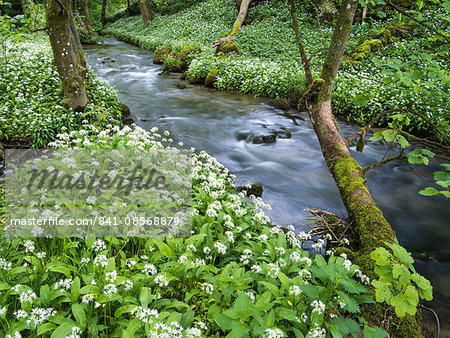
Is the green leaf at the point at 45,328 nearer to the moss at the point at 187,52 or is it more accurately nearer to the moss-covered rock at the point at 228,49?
the moss at the point at 187,52

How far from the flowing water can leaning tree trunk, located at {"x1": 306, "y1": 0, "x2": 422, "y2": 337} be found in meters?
0.53

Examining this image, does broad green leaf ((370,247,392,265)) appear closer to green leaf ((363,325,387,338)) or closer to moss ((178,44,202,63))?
green leaf ((363,325,387,338))

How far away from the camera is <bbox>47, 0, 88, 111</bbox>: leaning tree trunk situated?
5844 millimetres

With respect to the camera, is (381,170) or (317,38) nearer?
(381,170)

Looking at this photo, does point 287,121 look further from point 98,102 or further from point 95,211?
point 95,211

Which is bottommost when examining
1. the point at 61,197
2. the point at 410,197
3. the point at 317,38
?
the point at 410,197

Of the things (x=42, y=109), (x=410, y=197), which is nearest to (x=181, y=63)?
(x=42, y=109)

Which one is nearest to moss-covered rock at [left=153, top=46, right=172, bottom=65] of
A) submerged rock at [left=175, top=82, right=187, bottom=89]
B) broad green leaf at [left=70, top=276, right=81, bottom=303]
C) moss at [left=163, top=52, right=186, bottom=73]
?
moss at [left=163, top=52, right=186, bottom=73]

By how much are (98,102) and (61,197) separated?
14.5 feet

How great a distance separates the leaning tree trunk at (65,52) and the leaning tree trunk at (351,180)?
5.34 m

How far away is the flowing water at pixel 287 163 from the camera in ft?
16.5

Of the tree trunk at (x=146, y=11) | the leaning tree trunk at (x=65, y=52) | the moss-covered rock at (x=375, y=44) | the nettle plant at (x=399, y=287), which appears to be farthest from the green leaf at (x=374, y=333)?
the tree trunk at (x=146, y=11)

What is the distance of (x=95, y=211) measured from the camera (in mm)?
3404

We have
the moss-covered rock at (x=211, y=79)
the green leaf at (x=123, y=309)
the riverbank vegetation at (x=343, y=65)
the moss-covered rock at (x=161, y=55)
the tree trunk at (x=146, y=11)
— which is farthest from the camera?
the tree trunk at (x=146, y=11)
